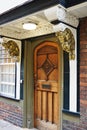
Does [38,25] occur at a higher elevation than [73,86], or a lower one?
higher

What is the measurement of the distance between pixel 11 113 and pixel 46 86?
1.61 m

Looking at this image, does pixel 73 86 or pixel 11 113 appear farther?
pixel 11 113

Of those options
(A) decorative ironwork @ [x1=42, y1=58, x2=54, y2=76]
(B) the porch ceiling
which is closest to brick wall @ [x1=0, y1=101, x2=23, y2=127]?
(A) decorative ironwork @ [x1=42, y1=58, x2=54, y2=76]

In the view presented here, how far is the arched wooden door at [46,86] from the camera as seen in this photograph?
4.92m

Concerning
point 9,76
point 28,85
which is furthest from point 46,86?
point 9,76

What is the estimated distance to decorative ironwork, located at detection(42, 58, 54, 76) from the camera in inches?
199

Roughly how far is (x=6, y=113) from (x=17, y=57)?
5.91 feet

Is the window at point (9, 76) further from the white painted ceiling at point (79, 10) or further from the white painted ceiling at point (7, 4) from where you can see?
the white painted ceiling at point (79, 10)

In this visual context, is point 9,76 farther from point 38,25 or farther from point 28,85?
point 38,25

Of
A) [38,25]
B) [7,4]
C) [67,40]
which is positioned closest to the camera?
[67,40]

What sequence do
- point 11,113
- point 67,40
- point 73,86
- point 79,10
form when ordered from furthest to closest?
point 11,113 → point 73,86 → point 67,40 → point 79,10

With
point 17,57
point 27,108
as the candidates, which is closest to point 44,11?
point 17,57

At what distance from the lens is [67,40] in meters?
3.96

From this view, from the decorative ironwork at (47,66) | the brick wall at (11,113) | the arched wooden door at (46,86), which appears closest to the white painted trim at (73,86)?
the arched wooden door at (46,86)
